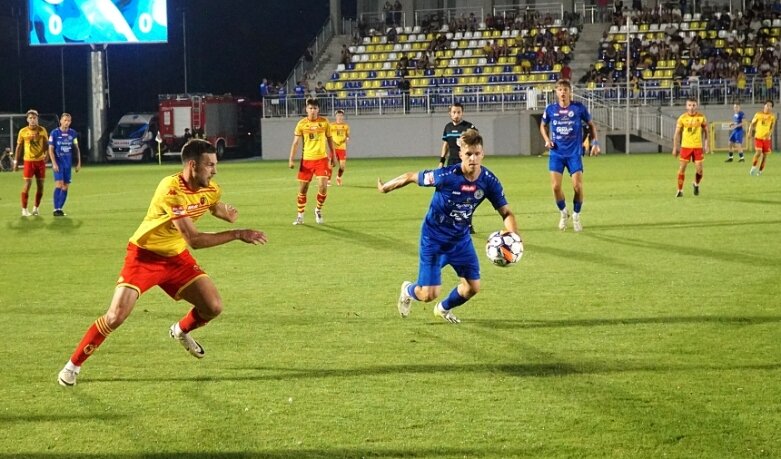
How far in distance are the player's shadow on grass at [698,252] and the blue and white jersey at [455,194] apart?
16.7 feet

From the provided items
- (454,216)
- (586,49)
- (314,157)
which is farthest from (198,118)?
(454,216)

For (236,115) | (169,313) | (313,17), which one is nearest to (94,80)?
(236,115)

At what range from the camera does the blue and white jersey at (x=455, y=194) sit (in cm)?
884

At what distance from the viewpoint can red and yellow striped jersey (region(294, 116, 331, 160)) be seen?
760 inches

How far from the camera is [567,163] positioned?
1688cm

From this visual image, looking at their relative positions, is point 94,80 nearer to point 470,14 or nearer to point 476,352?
point 470,14

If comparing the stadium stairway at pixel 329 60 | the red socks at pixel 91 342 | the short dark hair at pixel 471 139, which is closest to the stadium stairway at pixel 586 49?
the stadium stairway at pixel 329 60

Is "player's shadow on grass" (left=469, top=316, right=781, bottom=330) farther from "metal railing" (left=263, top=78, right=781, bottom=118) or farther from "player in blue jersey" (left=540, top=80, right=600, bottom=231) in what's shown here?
"metal railing" (left=263, top=78, right=781, bottom=118)

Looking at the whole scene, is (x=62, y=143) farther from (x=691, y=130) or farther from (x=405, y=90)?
(x=405, y=90)

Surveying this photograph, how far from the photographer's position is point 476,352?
27.0 feet

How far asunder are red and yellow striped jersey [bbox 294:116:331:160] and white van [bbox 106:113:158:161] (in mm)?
34587

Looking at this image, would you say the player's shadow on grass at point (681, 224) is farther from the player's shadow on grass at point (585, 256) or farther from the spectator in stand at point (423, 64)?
the spectator in stand at point (423, 64)

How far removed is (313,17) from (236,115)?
9.60 meters

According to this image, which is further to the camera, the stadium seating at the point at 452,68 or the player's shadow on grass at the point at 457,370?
the stadium seating at the point at 452,68
